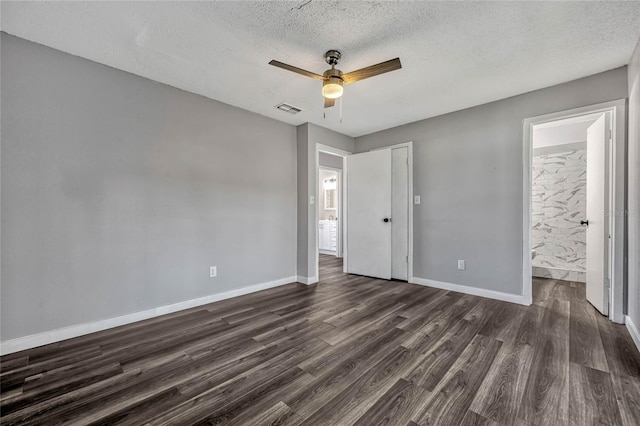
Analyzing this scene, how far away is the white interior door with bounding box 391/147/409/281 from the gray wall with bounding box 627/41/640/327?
228cm

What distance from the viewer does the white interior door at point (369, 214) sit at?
4.39m

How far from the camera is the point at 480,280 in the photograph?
11.4 ft

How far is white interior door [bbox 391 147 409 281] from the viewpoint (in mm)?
4223

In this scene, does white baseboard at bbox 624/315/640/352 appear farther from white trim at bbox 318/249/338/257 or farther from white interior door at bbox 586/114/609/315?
white trim at bbox 318/249/338/257

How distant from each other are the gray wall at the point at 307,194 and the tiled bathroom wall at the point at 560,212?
386cm

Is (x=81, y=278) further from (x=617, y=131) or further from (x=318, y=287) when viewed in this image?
(x=617, y=131)

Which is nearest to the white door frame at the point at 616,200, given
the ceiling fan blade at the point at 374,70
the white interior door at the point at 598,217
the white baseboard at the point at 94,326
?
the white interior door at the point at 598,217

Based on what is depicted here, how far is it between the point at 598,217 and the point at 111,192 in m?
5.02

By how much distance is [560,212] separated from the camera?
14.7 ft

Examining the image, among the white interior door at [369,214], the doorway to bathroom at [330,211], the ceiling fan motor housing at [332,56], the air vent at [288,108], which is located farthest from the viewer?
the doorway to bathroom at [330,211]

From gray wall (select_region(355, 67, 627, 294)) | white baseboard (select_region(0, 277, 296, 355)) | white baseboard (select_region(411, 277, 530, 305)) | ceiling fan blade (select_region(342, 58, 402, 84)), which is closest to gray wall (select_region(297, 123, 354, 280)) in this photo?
white baseboard (select_region(0, 277, 296, 355))

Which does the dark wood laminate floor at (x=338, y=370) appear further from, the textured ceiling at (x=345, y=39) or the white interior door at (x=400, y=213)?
the textured ceiling at (x=345, y=39)

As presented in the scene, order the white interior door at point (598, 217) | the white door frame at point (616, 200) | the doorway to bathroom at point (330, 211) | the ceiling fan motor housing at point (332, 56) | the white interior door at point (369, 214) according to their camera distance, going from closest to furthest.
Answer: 1. the ceiling fan motor housing at point (332, 56)
2. the white door frame at point (616, 200)
3. the white interior door at point (598, 217)
4. the white interior door at point (369, 214)
5. the doorway to bathroom at point (330, 211)

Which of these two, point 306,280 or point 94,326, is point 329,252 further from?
point 94,326
